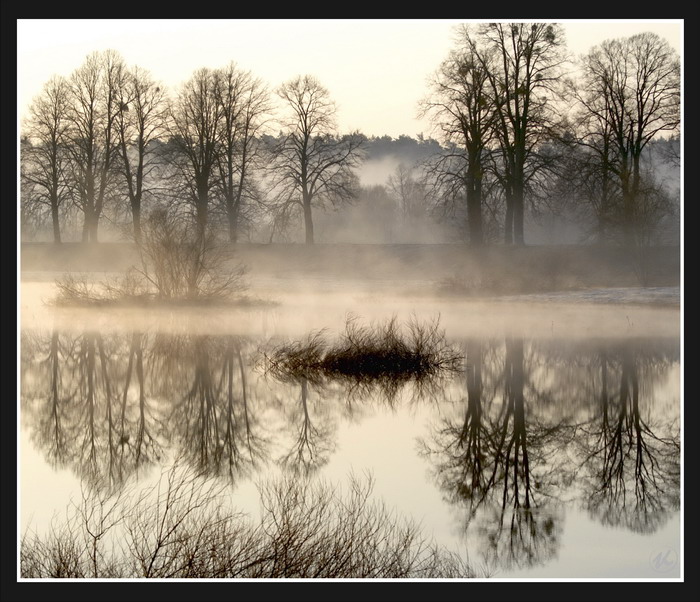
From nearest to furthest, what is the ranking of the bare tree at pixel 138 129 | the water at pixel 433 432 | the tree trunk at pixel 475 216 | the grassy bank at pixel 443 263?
the water at pixel 433 432 → the bare tree at pixel 138 129 → the grassy bank at pixel 443 263 → the tree trunk at pixel 475 216

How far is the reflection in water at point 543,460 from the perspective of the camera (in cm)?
1009

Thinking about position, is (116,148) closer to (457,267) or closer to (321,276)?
(321,276)

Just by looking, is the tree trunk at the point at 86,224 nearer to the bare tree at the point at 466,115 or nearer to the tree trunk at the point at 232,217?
the tree trunk at the point at 232,217

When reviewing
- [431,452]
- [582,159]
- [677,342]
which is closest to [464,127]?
[582,159]

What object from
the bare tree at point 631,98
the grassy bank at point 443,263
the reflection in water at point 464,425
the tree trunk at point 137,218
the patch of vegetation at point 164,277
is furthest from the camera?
the grassy bank at point 443,263

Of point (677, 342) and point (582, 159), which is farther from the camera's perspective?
point (582, 159)

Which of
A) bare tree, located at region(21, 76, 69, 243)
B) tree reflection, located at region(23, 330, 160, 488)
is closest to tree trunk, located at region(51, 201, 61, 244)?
bare tree, located at region(21, 76, 69, 243)

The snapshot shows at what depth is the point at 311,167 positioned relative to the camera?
32.8 m

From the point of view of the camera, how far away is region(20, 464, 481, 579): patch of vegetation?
8.82m

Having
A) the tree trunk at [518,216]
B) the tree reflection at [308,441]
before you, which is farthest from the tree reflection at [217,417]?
the tree trunk at [518,216]

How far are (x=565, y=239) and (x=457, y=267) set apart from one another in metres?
8.26

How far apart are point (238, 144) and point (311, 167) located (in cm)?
282

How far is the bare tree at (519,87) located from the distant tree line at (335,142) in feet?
0.18
